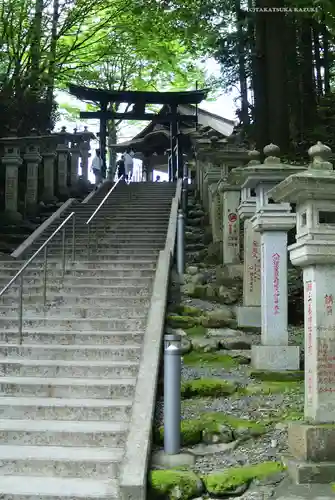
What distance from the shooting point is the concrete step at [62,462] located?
5.34m

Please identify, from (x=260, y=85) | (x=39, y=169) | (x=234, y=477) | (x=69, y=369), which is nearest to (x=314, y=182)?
(x=234, y=477)

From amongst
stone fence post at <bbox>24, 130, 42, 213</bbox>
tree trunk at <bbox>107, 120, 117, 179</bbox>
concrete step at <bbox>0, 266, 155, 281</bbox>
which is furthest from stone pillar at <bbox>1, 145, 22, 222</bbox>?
tree trunk at <bbox>107, 120, 117, 179</bbox>

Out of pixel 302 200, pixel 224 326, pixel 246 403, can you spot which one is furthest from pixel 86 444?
pixel 224 326

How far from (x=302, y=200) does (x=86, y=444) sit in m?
3.09

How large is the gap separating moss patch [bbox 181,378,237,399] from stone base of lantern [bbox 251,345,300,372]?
2.51ft

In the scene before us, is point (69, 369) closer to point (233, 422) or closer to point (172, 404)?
point (172, 404)

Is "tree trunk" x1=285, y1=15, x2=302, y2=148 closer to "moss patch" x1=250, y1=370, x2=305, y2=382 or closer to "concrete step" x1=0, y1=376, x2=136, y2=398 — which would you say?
"moss patch" x1=250, y1=370, x2=305, y2=382

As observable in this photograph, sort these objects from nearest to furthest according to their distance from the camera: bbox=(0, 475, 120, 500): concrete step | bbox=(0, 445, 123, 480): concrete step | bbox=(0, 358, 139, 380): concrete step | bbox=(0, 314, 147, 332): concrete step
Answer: bbox=(0, 475, 120, 500): concrete step → bbox=(0, 445, 123, 480): concrete step → bbox=(0, 358, 139, 380): concrete step → bbox=(0, 314, 147, 332): concrete step

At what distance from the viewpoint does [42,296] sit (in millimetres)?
9461

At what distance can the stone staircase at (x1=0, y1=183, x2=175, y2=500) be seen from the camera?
17.6ft

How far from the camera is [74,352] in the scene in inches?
296

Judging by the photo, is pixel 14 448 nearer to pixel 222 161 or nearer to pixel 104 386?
pixel 104 386

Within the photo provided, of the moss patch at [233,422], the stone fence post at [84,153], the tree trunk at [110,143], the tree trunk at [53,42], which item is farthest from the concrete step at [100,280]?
the tree trunk at [110,143]

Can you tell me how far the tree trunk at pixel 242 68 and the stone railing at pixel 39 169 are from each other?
19.3 feet
